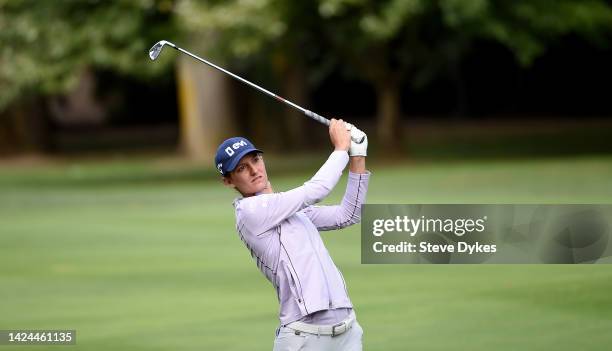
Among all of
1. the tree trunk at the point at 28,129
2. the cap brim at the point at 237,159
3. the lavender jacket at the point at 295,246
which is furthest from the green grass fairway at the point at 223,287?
the tree trunk at the point at 28,129

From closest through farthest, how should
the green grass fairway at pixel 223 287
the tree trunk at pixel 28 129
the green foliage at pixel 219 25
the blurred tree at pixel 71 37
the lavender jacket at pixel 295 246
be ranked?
the lavender jacket at pixel 295 246, the green grass fairway at pixel 223 287, the green foliage at pixel 219 25, the blurred tree at pixel 71 37, the tree trunk at pixel 28 129

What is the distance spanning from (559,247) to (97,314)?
489cm

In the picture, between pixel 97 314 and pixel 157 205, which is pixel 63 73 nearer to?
pixel 157 205

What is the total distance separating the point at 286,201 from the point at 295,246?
0.20m

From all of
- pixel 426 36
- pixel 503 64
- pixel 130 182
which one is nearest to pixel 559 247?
pixel 130 182

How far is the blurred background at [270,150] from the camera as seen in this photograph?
38.8ft

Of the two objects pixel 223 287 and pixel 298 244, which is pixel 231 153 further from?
pixel 223 287

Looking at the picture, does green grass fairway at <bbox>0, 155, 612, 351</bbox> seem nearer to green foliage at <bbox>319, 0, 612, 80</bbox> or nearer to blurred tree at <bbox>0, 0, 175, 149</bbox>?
green foliage at <bbox>319, 0, 612, 80</bbox>

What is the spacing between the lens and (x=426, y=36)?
121 feet

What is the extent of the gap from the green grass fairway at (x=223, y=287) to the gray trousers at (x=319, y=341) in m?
4.07

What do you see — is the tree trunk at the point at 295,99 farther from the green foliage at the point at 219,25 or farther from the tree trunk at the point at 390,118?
the green foliage at the point at 219,25

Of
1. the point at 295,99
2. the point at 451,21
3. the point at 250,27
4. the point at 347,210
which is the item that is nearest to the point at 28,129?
the point at 295,99

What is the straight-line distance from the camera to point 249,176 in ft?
20.4

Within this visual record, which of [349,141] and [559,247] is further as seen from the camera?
[559,247]
